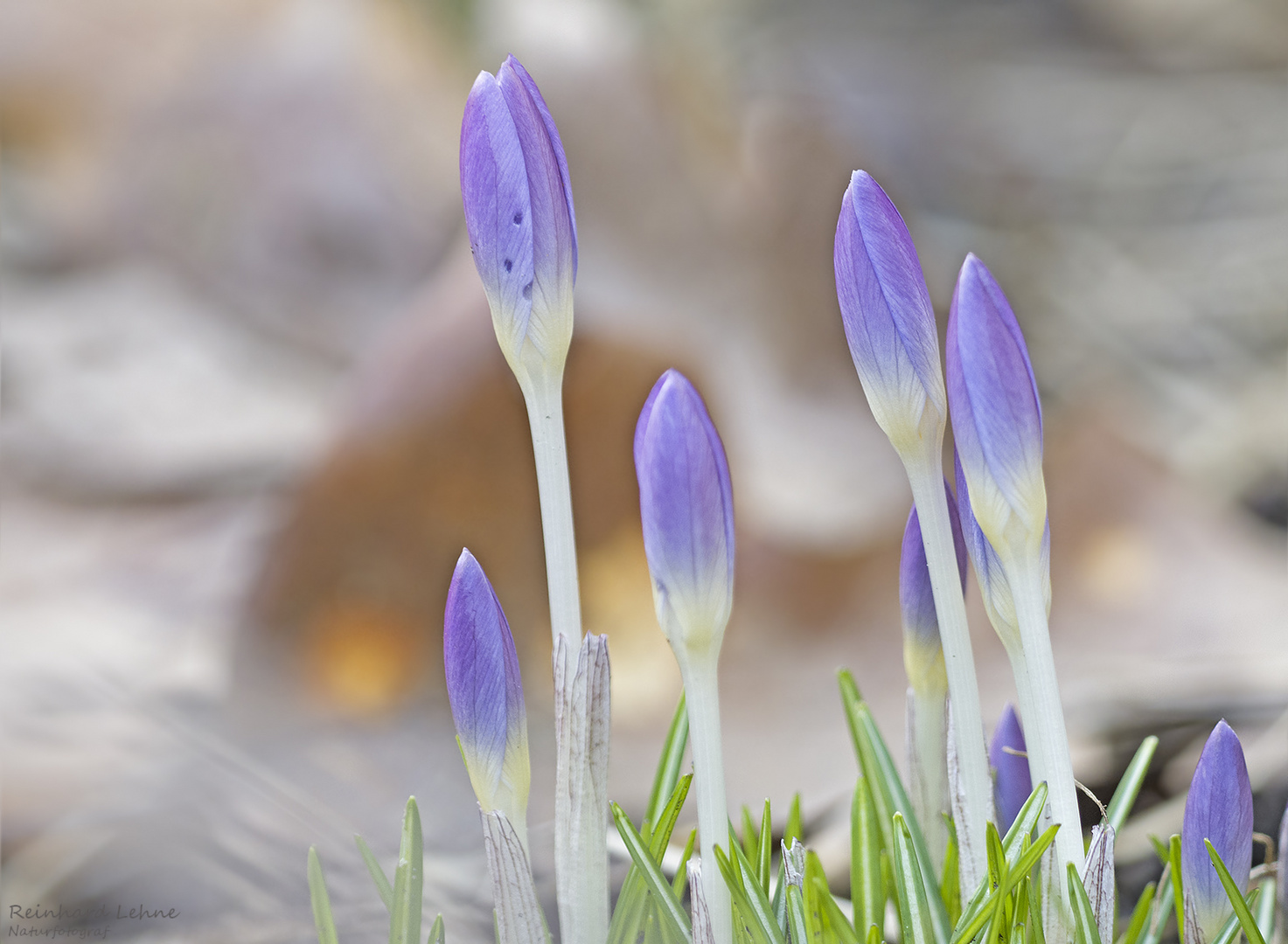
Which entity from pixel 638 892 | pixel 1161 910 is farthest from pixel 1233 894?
pixel 638 892

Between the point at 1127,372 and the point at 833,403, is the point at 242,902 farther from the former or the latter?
the point at 1127,372

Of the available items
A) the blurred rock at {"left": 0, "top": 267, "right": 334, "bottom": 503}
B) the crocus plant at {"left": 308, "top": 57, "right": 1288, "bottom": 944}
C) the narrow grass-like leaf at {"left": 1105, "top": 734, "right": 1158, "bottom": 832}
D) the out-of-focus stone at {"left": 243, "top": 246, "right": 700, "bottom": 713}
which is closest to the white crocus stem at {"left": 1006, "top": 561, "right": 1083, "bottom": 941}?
the crocus plant at {"left": 308, "top": 57, "right": 1288, "bottom": 944}

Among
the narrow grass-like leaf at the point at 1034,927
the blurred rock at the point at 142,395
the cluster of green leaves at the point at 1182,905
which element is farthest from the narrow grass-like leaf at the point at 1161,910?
the blurred rock at the point at 142,395

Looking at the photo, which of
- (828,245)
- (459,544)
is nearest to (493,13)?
(828,245)

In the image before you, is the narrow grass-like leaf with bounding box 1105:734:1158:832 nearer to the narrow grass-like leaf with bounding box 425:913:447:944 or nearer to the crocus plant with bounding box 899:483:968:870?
the crocus plant with bounding box 899:483:968:870

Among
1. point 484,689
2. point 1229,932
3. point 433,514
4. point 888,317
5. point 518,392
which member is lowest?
point 1229,932

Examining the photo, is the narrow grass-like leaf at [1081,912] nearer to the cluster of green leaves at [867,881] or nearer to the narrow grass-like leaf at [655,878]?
the cluster of green leaves at [867,881]

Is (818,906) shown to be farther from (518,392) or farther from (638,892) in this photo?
(518,392)
